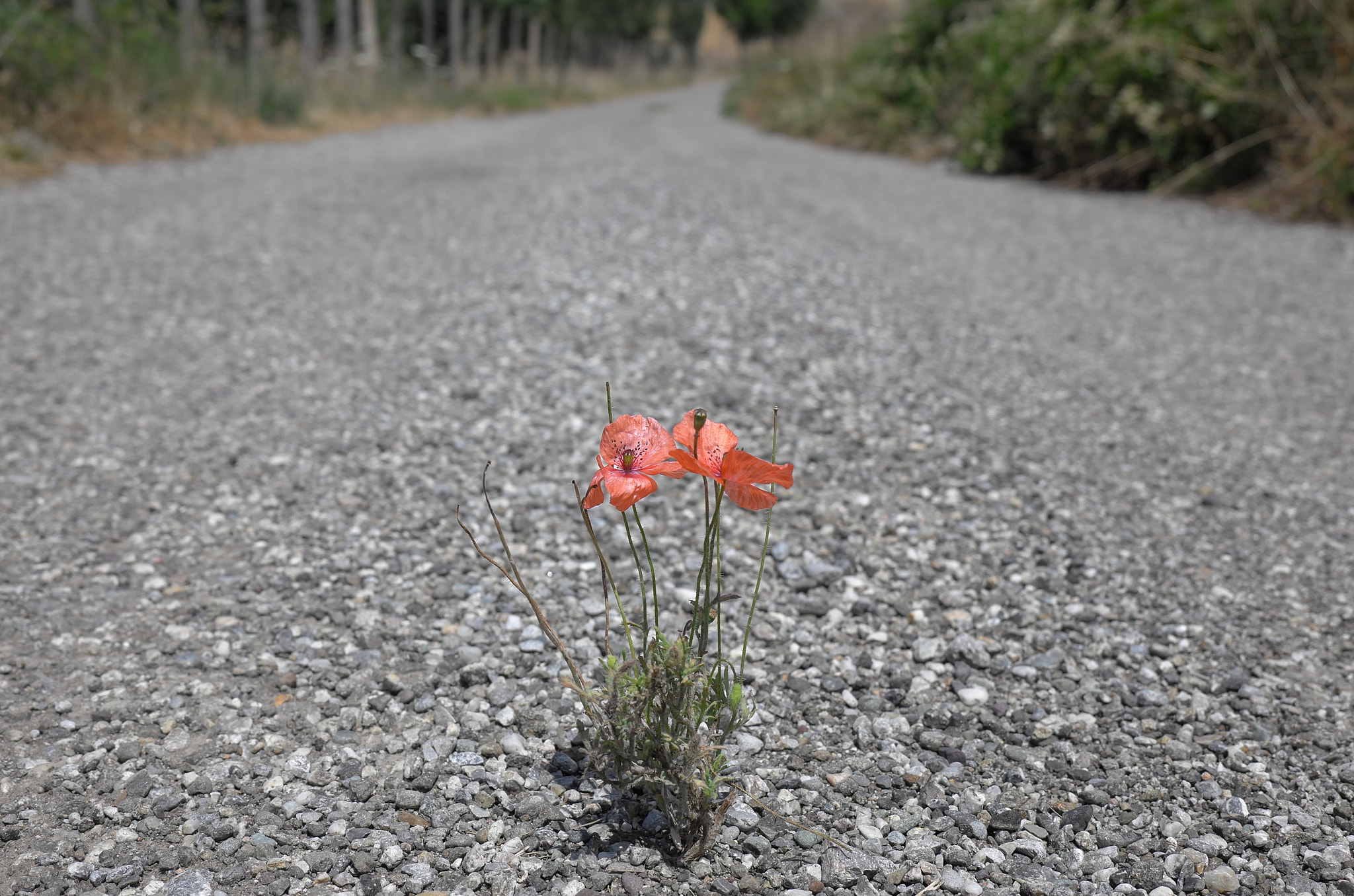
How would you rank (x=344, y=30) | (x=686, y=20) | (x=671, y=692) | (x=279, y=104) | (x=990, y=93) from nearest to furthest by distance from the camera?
(x=671, y=692)
(x=990, y=93)
(x=279, y=104)
(x=344, y=30)
(x=686, y=20)

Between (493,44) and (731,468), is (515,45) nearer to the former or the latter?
(493,44)

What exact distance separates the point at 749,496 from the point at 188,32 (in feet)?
46.4

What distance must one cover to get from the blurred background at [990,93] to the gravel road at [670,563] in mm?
2465

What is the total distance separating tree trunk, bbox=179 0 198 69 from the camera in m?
11.6

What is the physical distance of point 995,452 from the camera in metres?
3.28

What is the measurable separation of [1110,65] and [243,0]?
2386cm

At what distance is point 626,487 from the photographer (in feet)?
4.28

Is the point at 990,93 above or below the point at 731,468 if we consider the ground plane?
above

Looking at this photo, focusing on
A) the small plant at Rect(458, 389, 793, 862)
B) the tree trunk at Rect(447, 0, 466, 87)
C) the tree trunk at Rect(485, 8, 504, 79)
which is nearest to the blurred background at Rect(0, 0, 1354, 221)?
the small plant at Rect(458, 389, 793, 862)

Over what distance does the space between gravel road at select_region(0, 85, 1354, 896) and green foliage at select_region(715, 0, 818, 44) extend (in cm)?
6190

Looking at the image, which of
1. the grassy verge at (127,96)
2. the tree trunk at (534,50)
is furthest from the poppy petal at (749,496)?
the tree trunk at (534,50)

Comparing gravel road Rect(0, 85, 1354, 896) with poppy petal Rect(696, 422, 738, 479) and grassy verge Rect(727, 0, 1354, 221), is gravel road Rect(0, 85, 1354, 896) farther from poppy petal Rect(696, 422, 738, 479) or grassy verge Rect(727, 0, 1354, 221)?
grassy verge Rect(727, 0, 1354, 221)

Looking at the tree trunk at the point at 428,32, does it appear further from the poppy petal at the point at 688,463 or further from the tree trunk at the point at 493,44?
the poppy petal at the point at 688,463

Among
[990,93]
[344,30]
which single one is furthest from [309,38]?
[990,93]
